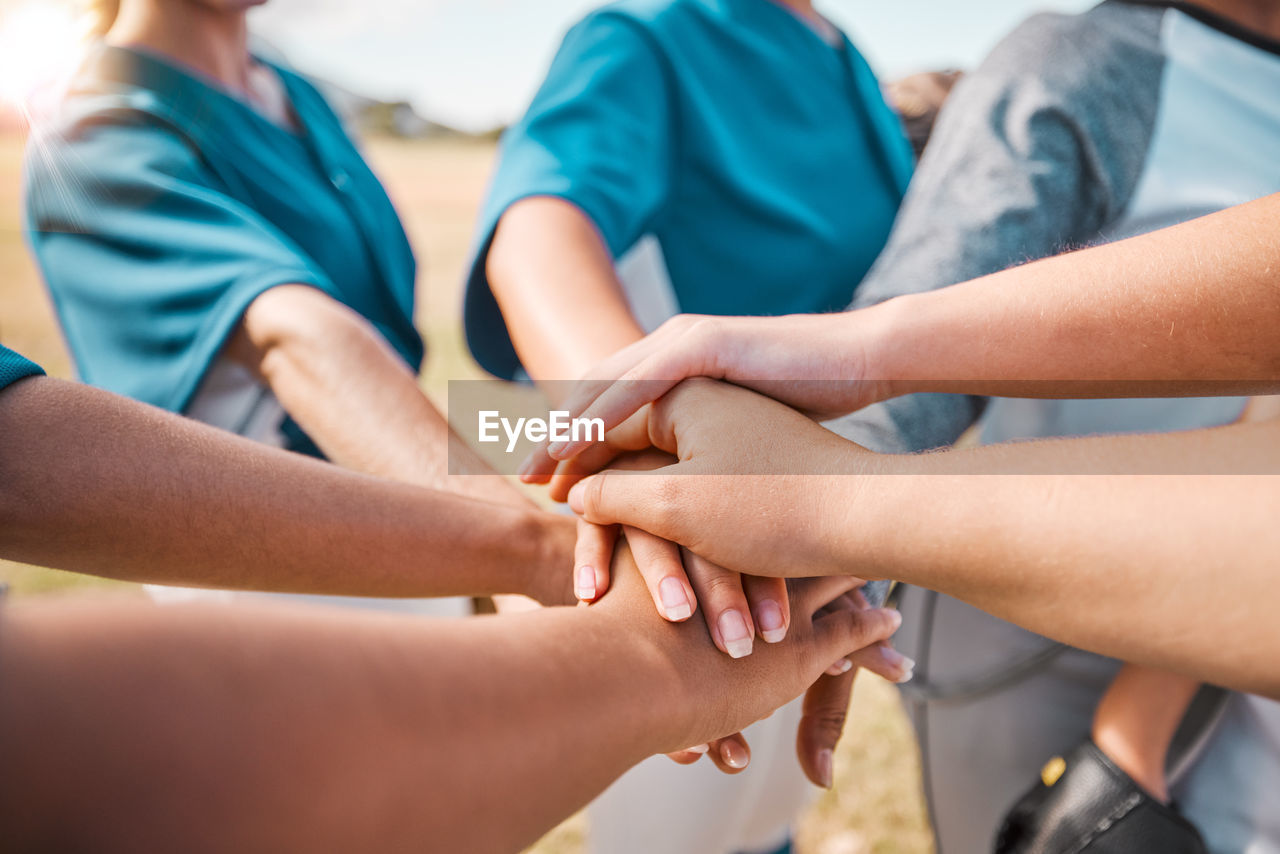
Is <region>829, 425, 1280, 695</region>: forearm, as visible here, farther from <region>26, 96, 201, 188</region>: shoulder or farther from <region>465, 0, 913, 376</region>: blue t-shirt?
<region>26, 96, 201, 188</region>: shoulder

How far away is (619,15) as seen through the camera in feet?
2.91

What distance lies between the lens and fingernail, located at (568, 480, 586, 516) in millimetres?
701

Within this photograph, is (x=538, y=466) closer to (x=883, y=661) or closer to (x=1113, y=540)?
(x=883, y=661)

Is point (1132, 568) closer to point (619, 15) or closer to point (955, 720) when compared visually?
point (955, 720)

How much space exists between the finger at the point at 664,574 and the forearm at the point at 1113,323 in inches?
9.9

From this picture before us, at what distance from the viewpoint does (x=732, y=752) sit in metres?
0.63

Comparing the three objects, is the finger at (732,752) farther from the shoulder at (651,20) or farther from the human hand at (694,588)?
the shoulder at (651,20)

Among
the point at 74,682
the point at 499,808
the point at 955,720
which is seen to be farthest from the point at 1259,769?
the point at 74,682

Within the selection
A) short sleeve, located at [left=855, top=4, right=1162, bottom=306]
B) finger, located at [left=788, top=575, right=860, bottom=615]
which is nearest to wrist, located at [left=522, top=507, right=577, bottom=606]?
finger, located at [left=788, top=575, right=860, bottom=615]

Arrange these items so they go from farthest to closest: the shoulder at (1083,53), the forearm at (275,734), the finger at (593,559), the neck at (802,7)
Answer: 1. the neck at (802,7)
2. the shoulder at (1083,53)
3. the finger at (593,559)
4. the forearm at (275,734)

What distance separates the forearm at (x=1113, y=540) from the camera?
429 mm

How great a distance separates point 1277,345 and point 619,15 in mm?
722

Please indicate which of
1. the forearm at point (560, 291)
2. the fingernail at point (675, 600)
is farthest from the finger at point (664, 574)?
the forearm at point (560, 291)

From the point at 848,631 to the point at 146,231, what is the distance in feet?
2.58
